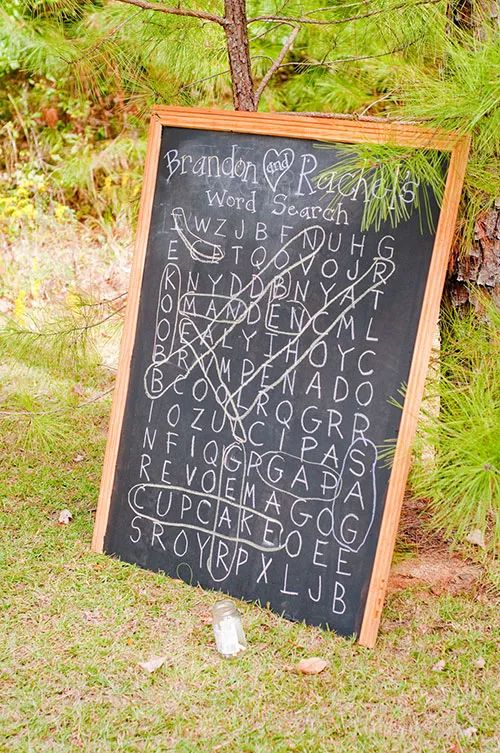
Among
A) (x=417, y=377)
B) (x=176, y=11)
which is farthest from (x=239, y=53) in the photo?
(x=417, y=377)

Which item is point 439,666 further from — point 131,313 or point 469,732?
point 131,313

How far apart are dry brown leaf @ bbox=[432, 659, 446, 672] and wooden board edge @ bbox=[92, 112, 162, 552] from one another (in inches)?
46.0

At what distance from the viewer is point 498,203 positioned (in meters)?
2.57

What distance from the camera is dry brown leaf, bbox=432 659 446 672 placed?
7.63 ft

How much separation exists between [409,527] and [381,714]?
101 centimetres

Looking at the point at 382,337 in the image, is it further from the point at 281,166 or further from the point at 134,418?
the point at 134,418

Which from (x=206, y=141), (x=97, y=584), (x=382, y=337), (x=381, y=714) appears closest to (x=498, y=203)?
(x=382, y=337)

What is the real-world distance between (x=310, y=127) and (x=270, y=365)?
0.72 metres

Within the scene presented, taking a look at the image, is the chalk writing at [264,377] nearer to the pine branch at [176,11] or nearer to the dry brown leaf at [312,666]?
the dry brown leaf at [312,666]

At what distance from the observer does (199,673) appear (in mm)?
2285

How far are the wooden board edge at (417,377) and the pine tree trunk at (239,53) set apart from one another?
3.03 ft

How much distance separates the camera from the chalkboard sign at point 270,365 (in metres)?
2.39

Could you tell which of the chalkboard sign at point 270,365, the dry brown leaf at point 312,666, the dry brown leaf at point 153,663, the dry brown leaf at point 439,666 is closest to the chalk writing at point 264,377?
the chalkboard sign at point 270,365

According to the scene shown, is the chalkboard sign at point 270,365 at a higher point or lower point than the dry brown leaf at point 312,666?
higher
